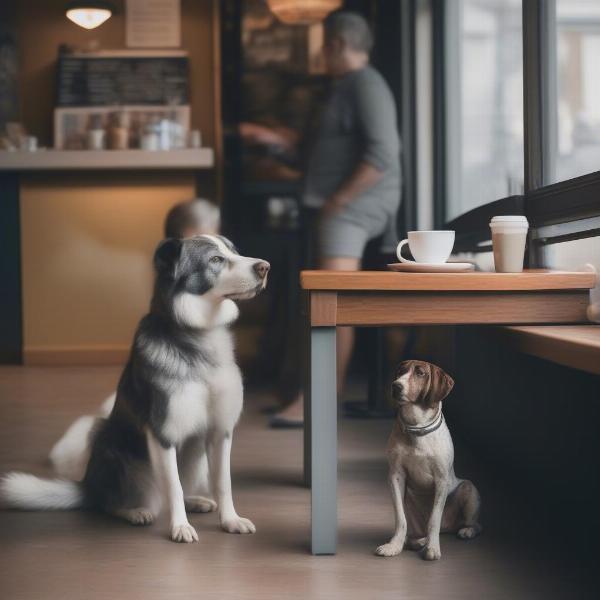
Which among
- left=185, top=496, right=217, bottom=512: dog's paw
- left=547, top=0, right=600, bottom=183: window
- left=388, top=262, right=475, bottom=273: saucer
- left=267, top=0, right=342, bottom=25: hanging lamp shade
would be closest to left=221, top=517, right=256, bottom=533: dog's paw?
left=185, top=496, right=217, bottom=512: dog's paw

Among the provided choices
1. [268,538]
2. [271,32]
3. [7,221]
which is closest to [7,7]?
[7,221]

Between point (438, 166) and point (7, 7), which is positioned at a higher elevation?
point (7, 7)

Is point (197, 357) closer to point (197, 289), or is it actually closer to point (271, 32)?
point (197, 289)

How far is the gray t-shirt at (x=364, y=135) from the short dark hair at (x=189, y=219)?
49 cm

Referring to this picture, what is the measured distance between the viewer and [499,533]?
7.13ft

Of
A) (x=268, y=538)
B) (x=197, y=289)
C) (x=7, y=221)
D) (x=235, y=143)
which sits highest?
(x=235, y=143)

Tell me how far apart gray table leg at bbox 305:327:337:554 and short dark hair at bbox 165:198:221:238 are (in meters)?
1.98

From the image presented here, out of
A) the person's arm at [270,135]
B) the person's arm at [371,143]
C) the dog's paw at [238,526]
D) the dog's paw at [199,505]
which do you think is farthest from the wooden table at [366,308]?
the person's arm at [270,135]

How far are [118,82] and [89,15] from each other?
1.51 ft

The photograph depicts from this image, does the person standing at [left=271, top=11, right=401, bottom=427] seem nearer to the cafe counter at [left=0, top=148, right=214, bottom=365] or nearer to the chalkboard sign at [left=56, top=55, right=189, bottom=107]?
the cafe counter at [left=0, top=148, right=214, bottom=365]

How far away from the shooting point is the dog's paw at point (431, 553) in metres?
1.98

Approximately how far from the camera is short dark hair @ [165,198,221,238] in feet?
13.1

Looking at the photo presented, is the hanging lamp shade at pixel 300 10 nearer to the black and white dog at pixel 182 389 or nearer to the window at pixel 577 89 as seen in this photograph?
the window at pixel 577 89

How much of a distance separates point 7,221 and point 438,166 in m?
2.81
